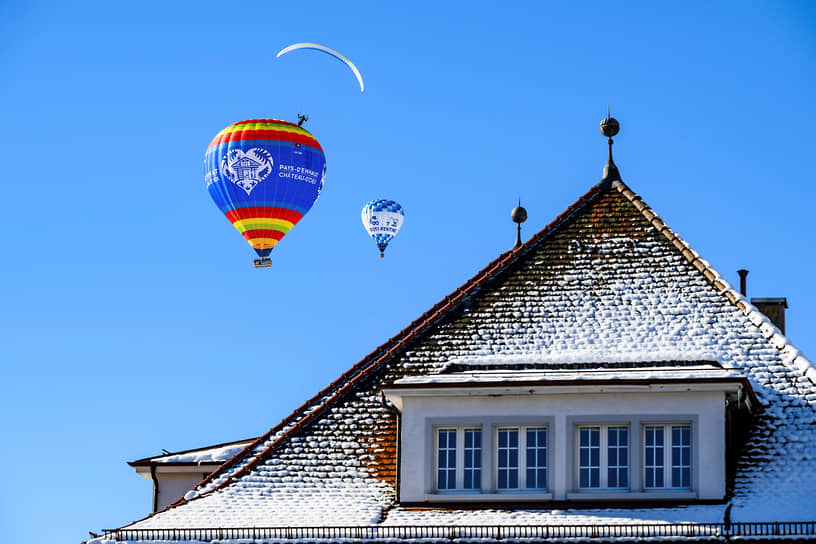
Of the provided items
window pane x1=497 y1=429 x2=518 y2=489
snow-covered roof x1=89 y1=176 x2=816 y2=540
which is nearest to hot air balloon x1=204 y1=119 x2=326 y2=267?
snow-covered roof x1=89 y1=176 x2=816 y2=540

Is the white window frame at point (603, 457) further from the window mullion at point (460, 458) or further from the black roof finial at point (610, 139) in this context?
the black roof finial at point (610, 139)

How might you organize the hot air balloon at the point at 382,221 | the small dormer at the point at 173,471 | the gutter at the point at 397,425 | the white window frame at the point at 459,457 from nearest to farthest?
the white window frame at the point at 459,457, the gutter at the point at 397,425, the small dormer at the point at 173,471, the hot air balloon at the point at 382,221

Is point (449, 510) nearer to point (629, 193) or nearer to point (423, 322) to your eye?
point (423, 322)

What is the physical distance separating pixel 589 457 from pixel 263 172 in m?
28.8

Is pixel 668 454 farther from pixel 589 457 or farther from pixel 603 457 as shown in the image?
pixel 589 457

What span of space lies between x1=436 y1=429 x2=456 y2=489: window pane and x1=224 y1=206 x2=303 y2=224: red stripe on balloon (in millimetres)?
28557

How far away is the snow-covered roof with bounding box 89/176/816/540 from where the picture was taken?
33594 mm

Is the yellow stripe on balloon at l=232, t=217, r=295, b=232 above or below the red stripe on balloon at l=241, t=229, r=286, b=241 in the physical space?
above

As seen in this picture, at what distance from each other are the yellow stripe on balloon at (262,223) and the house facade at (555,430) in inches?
1031

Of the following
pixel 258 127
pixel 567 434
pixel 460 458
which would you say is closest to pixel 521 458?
pixel 567 434

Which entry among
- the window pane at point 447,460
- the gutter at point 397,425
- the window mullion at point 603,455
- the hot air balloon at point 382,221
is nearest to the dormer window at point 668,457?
the window mullion at point 603,455

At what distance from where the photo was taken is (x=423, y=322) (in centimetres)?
3738

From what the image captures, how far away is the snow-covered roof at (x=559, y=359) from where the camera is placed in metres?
33.6

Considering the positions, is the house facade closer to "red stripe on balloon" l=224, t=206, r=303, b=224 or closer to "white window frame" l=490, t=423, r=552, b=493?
"white window frame" l=490, t=423, r=552, b=493
